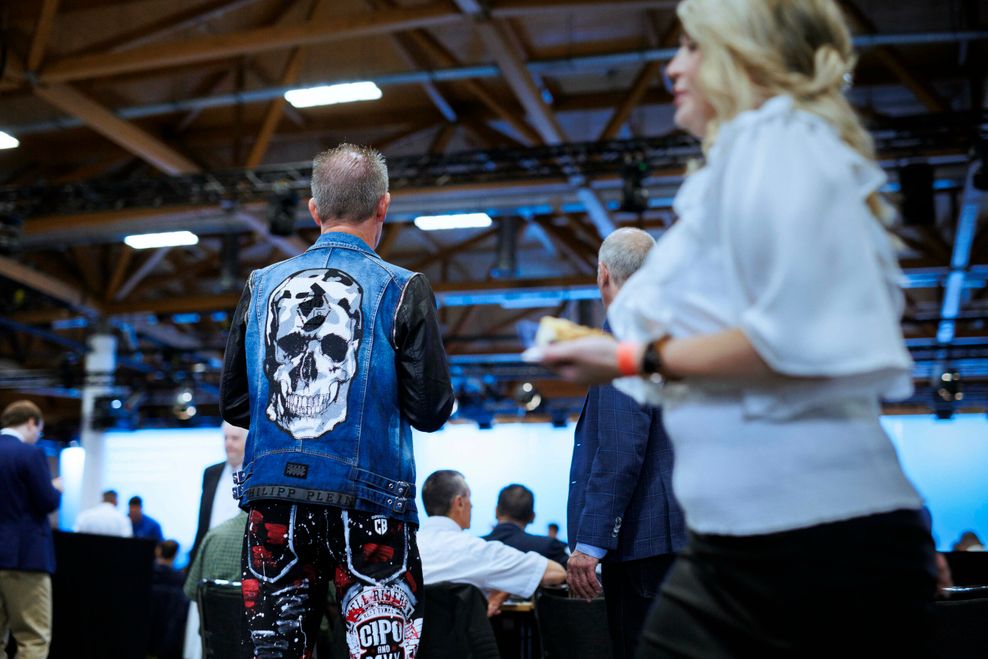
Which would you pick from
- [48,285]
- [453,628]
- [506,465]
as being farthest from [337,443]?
[506,465]

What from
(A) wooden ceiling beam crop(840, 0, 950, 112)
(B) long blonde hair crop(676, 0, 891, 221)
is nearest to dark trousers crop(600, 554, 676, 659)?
(B) long blonde hair crop(676, 0, 891, 221)

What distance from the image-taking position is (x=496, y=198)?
10711 millimetres

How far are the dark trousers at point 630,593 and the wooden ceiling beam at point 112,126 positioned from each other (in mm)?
7482

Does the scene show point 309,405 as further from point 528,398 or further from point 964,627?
point 528,398

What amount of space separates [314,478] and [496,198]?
28.9ft

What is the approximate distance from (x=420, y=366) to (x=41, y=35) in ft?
23.6

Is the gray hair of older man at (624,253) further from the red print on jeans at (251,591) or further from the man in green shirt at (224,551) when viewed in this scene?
the man in green shirt at (224,551)

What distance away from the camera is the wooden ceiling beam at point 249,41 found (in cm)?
752

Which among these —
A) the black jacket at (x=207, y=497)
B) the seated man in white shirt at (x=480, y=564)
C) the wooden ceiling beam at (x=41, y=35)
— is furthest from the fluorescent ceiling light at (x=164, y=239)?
the seated man in white shirt at (x=480, y=564)

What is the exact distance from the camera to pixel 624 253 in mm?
2811

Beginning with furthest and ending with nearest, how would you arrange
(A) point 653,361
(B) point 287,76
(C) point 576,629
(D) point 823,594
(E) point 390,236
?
1. (E) point 390,236
2. (B) point 287,76
3. (C) point 576,629
4. (A) point 653,361
5. (D) point 823,594

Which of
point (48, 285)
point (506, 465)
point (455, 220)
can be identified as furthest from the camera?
point (506, 465)

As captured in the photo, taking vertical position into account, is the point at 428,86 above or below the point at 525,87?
above

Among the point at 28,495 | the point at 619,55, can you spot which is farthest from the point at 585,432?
the point at 619,55
